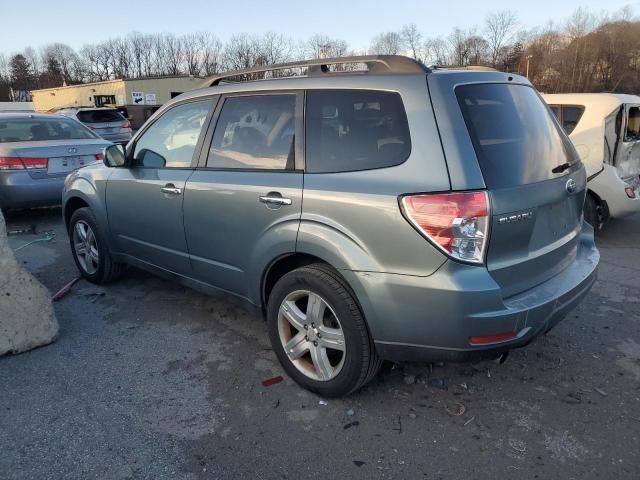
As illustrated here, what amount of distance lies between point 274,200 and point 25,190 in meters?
5.40

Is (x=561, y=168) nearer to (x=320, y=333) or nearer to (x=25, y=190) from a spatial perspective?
(x=320, y=333)

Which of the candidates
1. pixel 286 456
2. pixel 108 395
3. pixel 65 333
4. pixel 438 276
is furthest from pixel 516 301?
pixel 65 333

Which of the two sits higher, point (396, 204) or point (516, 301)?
point (396, 204)

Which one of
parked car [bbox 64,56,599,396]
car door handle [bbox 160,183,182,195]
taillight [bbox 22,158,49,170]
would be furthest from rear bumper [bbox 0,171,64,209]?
parked car [bbox 64,56,599,396]

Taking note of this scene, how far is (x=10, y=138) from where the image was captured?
277 inches

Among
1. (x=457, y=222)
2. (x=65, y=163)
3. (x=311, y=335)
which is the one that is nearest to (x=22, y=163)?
(x=65, y=163)

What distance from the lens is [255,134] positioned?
3211mm

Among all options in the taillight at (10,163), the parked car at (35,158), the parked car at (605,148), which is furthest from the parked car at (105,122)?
the parked car at (605,148)

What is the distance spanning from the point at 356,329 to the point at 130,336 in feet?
6.71

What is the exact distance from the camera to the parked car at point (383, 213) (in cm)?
232

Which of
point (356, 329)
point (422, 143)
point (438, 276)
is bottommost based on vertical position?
point (356, 329)

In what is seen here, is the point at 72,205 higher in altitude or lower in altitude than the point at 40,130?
lower

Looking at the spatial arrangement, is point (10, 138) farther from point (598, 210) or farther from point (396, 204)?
point (598, 210)

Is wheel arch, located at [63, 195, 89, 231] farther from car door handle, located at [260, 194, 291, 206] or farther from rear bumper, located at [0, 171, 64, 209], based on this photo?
car door handle, located at [260, 194, 291, 206]
